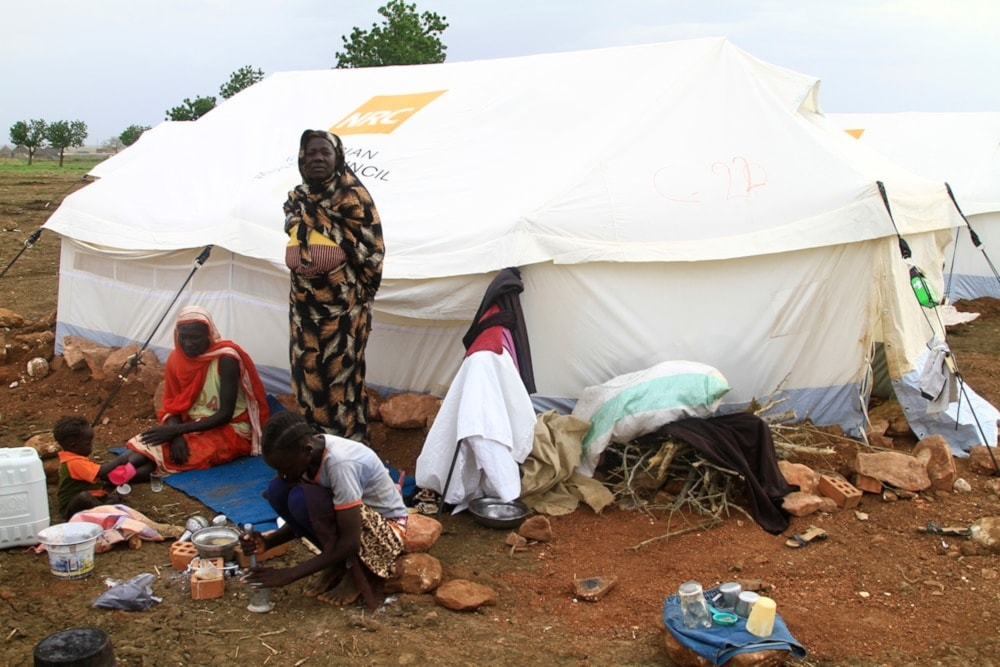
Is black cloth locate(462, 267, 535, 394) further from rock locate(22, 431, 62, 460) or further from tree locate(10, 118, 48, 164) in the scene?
tree locate(10, 118, 48, 164)

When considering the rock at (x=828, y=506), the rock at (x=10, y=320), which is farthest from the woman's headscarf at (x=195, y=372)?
the rock at (x=10, y=320)

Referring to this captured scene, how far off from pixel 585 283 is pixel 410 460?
137cm

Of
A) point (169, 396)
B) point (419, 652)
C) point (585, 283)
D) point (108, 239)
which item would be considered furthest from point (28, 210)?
point (419, 652)

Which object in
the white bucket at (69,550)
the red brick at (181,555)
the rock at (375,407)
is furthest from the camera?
the rock at (375,407)

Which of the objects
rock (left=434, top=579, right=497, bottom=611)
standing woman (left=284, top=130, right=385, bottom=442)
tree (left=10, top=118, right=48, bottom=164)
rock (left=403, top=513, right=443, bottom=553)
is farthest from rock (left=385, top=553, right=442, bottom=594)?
tree (left=10, top=118, right=48, bottom=164)

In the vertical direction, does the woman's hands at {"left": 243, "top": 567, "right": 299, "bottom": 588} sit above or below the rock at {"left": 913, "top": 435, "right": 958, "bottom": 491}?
below

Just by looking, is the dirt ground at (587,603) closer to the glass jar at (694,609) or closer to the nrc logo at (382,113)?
the glass jar at (694,609)

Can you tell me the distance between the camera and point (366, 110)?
6.62 metres

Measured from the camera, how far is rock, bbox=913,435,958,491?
454 centimetres

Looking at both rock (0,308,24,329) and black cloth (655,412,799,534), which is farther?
rock (0,308,24,329)

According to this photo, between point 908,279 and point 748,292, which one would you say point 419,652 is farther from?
point 908,279

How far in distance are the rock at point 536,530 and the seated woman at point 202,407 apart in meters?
1.76

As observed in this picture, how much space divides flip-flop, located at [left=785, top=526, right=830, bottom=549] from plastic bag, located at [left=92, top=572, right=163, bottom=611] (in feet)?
8.54

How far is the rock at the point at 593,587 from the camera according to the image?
138 inches
